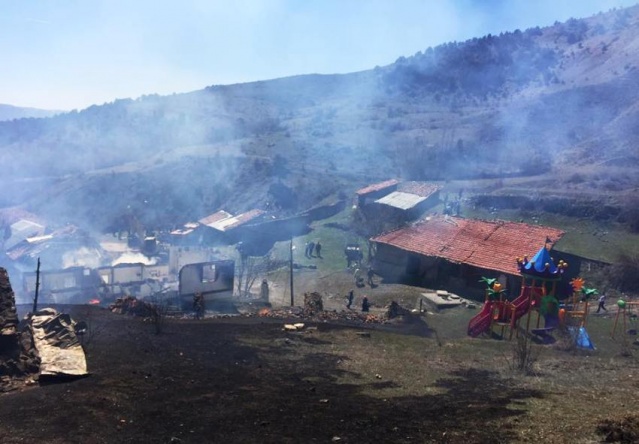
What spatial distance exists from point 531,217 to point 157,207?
36282 millimetres

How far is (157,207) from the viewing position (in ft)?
176

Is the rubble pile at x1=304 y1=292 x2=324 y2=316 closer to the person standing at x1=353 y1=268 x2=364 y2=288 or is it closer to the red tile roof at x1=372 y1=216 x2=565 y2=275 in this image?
the person standing at x1=353 y1=268 x2=364 y2=288

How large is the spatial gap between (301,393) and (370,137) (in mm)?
58852

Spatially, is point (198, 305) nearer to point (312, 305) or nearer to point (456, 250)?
point (312, 305)

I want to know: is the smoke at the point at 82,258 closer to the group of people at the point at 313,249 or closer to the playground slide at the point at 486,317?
the group of people at the point at 313,249

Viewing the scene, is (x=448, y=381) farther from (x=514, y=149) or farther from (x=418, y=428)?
(x=514, y=149)

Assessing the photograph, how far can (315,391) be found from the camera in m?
10.5

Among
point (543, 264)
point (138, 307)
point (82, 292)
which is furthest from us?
point (82, 292)

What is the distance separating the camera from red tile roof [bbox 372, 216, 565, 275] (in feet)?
78.3

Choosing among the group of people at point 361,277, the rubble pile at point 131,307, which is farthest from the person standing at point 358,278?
the rubble pile at point 131,307

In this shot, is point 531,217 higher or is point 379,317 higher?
point 531,217

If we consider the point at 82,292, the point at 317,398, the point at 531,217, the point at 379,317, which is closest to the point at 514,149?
the point at 531,217

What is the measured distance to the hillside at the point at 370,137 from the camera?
48.9 meters

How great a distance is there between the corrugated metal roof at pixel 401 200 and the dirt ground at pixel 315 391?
21.0 m
